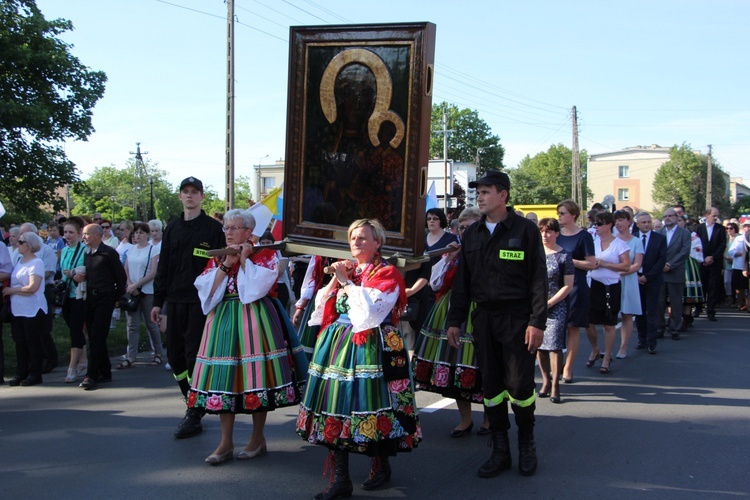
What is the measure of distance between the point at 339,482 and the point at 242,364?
4.01 feet

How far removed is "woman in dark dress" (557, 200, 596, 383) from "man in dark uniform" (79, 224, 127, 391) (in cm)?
539

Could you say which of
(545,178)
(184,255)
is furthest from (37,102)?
(545,178)

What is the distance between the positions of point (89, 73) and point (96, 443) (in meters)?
25.1

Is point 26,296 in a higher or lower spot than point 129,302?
higher

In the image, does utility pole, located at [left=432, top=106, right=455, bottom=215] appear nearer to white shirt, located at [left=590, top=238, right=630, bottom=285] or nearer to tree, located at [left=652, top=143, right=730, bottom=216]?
white shirt, located at [left=590, top=238, right=630, bottom=285]

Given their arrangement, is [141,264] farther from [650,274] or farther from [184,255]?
[650,274]

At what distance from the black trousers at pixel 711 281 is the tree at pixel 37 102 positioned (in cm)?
2132

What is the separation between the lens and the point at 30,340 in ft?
28.8

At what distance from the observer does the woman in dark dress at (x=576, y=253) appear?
803 cm

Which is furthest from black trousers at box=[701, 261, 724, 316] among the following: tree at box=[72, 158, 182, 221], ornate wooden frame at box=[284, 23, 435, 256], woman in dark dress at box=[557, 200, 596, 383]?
tree at box=[72, 158, 182, 221]

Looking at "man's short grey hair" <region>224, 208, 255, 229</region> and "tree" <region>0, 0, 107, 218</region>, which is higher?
"tree" <region>0, 0, 107, 218</region>

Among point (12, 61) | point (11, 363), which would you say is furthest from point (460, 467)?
point (12, 61)

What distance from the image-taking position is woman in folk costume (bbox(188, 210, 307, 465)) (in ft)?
17.3

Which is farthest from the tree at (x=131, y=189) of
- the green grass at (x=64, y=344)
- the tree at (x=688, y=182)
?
the green grass at (x=64, y=344)
